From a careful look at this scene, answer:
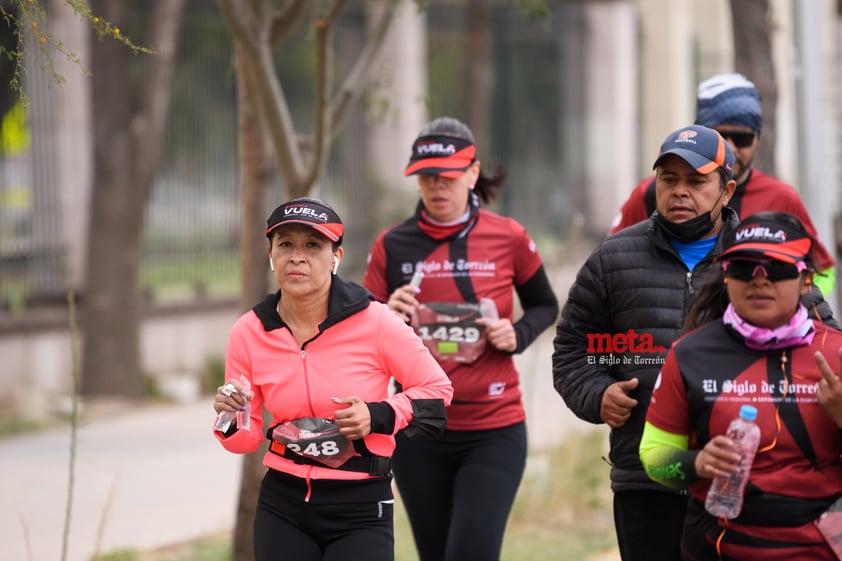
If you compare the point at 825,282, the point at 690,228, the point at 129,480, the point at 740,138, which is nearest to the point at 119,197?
Result: the point at 129,480

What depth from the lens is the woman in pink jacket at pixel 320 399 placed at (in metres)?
4.23

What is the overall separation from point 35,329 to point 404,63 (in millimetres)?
6502

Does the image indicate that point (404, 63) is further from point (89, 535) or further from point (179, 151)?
point (89, 535)

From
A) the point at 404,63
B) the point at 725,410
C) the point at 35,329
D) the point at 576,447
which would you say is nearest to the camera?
the point at 725,410

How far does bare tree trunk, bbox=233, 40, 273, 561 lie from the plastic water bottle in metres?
3.95

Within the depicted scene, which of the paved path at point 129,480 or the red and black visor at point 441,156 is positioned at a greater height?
the red and black visor at point 441,156

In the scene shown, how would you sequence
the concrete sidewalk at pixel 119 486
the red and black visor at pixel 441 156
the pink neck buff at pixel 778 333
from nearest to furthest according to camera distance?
the pink neck buff at pixel 778 333 < the red and black visor at pixel 441 156 < the concrete sidewalk at pixel 119 486

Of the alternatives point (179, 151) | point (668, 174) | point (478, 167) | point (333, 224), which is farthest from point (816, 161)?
point (179, 151)

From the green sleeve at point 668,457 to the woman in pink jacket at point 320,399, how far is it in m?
0.92

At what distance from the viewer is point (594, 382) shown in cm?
437

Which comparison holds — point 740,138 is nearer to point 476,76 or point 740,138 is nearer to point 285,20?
point 285,20

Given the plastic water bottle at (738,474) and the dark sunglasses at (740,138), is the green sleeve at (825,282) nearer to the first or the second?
the dark sunglasses at (740,138)

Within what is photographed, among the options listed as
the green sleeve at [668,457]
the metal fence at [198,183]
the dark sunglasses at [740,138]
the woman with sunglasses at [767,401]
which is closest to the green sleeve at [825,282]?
the dark sunglasses at [740,138]

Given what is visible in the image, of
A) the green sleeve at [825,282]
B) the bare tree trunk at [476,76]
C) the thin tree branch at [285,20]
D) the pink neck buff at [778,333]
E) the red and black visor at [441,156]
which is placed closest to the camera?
the pink neck buff at [778,333]
